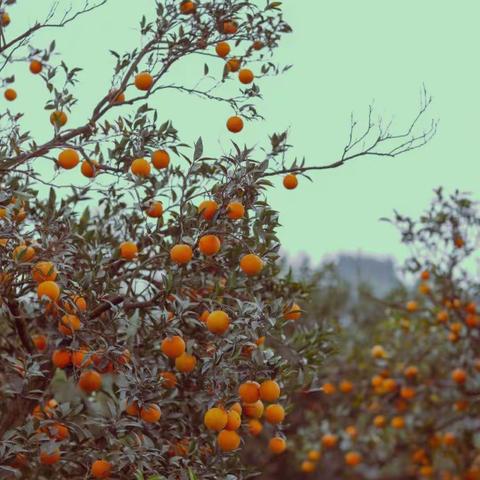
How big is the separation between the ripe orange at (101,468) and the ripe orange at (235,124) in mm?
1365

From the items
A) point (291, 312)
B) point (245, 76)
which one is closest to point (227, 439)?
point (291, 312)

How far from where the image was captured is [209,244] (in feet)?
7.47

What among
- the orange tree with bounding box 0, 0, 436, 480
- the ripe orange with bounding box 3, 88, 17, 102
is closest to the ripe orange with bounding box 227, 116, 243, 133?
the orange tree with bounding box 0, 0, 436, 480

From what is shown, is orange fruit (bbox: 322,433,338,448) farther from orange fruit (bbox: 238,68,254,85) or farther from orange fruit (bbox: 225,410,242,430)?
orange fruit (bbox: 225,410,242,430)

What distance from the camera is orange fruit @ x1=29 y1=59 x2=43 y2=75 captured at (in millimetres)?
3141

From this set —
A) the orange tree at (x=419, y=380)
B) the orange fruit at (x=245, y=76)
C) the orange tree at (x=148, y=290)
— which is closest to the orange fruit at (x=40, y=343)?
the orange tree at (x=148, y=290)

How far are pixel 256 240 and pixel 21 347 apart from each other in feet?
3.79

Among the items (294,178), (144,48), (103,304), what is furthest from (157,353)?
(144,48)

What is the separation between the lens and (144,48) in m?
2.87

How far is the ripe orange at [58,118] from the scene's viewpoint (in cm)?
255

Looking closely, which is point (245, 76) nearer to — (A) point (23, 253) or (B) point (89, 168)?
(B) point (89, 168)

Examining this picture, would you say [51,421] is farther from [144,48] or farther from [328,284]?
[328,284]

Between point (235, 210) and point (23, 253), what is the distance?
66cm

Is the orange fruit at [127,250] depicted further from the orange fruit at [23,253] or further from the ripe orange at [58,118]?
the ripe orange at [58,118]
